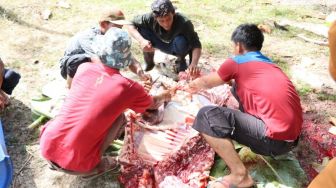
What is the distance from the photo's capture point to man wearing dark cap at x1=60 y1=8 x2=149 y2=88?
13.5ft

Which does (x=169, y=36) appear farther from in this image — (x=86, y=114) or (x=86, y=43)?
(x=86, y=114)

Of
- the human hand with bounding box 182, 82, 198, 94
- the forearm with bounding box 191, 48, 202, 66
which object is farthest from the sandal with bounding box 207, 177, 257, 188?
the forearm with bounding box 191, 48, 202, 66

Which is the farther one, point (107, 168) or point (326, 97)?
point (326, 97)

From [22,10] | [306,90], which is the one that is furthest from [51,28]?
[306,90]

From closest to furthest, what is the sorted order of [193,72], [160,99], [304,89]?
1. [160,99]
2. [193,72]
3. [304,89]

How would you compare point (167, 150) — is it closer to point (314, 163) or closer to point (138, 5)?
point (314, 163)

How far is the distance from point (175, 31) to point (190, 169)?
70.2 inches

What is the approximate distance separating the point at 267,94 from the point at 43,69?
2942 millimetres

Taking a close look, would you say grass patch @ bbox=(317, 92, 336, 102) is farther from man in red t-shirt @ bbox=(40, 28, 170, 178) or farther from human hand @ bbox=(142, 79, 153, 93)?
man in red t-shirt @ bbox=(40, 28, 170, 178)

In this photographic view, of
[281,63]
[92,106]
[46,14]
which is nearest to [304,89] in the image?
[281,63]

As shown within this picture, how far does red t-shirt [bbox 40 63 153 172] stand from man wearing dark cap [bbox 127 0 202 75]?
1.52 metres

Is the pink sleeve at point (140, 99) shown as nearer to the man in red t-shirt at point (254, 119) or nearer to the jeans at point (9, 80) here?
the man in red t-shirt at point (254, 119)

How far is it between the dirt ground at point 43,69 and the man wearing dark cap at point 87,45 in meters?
0.68

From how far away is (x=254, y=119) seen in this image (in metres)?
3.43
